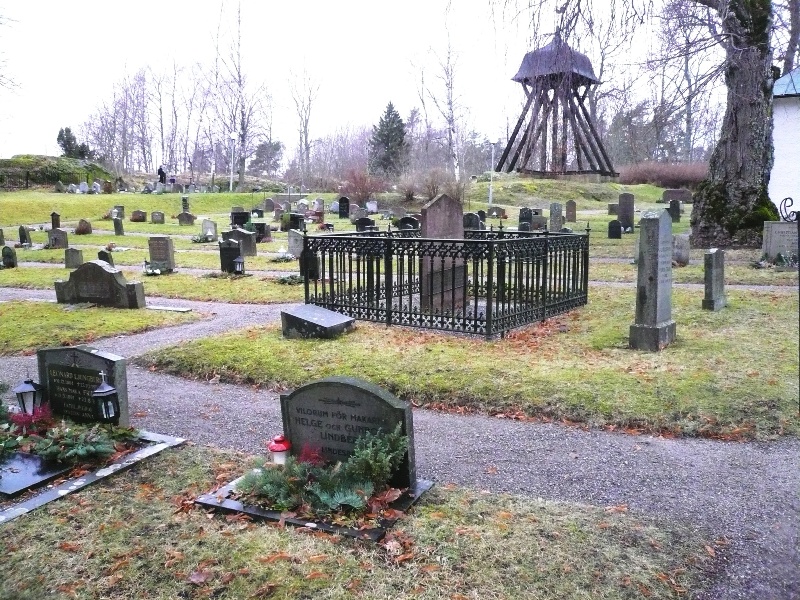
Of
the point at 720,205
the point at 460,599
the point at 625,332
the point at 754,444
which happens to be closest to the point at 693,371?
the point at 754,444

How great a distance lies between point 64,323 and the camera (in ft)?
37.5

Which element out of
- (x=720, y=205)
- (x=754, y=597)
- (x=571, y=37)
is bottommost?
(x=754, y=597)

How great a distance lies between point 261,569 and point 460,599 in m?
1.15

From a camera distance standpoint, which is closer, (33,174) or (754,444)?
(754,444)

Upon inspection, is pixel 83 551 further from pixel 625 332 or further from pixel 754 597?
pixel 625 332

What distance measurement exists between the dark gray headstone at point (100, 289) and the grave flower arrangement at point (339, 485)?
360 inches

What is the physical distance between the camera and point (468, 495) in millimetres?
4867

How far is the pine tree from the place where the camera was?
5912cm

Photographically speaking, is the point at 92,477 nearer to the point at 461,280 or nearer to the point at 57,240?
the point at 461,280

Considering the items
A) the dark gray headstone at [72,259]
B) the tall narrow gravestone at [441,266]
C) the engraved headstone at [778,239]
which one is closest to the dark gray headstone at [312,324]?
the tall narrow gravestone at [441,266]

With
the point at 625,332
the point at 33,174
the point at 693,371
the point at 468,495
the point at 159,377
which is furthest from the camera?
the point at 33,174

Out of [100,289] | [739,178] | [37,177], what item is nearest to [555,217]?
[739,178]

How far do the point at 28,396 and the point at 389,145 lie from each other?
56.1 metres

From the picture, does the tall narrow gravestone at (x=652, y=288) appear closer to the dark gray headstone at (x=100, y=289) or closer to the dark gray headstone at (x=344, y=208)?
the dark gray headstone at (x=100, y=289)
